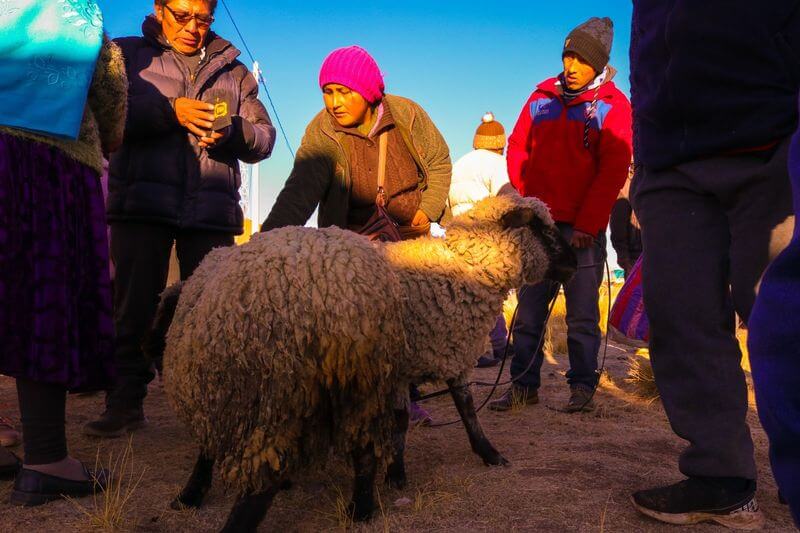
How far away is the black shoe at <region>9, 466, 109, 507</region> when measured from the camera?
7.60 ft

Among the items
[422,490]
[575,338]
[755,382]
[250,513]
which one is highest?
[755,382]

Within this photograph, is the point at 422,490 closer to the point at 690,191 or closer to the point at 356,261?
the point at 356,261

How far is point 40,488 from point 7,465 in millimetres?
433

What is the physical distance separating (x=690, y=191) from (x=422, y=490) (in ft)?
5.67

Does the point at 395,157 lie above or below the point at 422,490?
above

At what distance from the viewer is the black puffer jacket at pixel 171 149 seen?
3.25 metres

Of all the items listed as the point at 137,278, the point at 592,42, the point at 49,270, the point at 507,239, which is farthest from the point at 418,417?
the point at 592,42

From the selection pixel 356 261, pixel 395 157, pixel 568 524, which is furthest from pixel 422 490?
pixel 395 157

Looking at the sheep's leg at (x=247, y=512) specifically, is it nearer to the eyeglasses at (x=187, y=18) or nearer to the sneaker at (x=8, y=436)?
the sneaker at (x=8, y=436)

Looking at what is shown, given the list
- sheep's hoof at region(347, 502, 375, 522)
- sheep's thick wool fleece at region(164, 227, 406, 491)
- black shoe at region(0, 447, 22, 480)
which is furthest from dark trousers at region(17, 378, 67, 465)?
sheep's hoof at region(347, 502, 375, 522)

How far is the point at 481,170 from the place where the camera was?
19.1 feet

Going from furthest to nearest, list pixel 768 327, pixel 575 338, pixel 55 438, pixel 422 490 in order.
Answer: pixel 575 338 → pixel 422 490 → pixel 55 438 → pixel 768 327

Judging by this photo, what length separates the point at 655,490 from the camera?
2254 millimetres

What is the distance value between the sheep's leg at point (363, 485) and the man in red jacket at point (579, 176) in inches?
75.3
